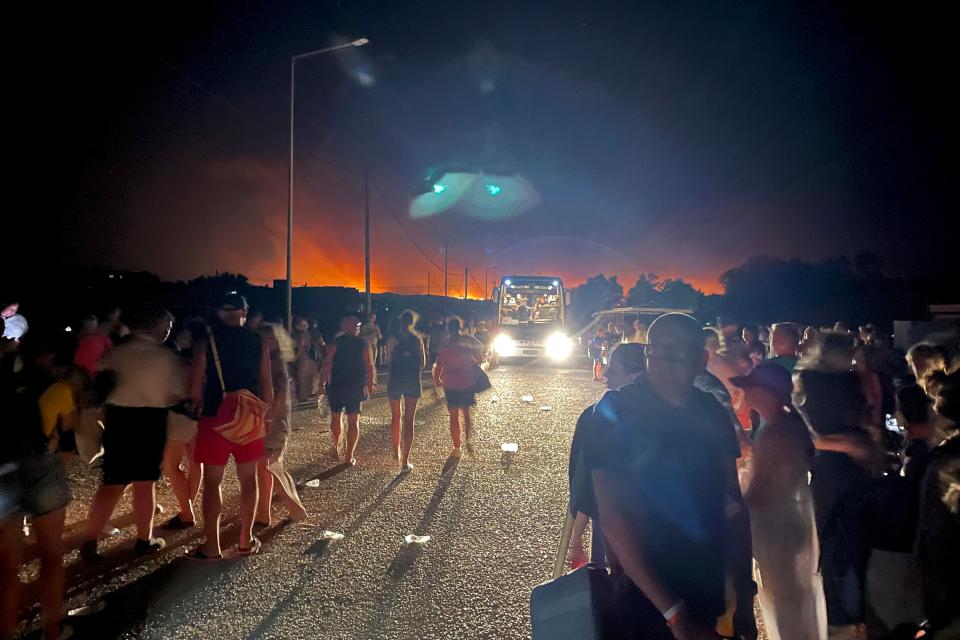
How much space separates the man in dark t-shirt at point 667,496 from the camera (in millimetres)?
2039

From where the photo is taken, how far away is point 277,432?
557 cm

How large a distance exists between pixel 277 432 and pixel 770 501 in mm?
3976

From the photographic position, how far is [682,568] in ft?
6.72

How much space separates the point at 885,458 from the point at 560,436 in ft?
21.7

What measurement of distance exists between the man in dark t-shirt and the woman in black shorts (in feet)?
19.7

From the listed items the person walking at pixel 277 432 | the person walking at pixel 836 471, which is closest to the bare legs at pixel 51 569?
the person walking at pixel 277 432

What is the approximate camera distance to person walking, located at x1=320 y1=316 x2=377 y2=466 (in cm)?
808

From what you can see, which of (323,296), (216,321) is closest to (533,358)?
(216,321)

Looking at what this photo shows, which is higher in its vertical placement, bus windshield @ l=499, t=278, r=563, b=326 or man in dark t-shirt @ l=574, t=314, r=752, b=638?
bus windshield @ l=499, t=278, r=563, b=326

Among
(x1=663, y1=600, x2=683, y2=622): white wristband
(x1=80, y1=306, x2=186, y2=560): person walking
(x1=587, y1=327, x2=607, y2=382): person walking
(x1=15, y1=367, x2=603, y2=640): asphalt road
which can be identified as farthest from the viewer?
(x1=587, y1=327, x2=607, y2=382): person walking

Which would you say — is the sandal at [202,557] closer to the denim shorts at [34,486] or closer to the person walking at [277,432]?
the person walking at [277,432]

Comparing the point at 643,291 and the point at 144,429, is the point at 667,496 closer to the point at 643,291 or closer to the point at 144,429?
the point at 144,429

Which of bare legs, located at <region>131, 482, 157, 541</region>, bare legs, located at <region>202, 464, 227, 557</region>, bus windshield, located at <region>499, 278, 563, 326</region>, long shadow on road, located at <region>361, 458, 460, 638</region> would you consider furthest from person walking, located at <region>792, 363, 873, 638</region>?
bus windshield, located at <region>499, 278, 563, 326</region>

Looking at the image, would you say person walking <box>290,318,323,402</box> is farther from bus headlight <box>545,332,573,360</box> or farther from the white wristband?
bus headlight <box>545,332,573,360</box>
